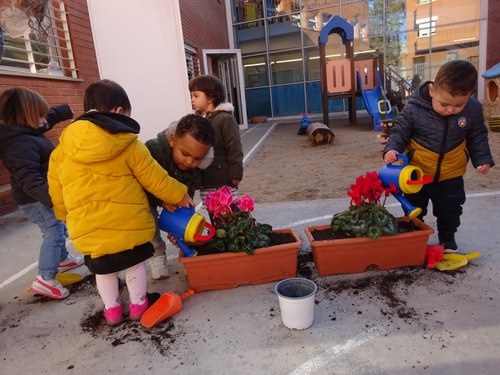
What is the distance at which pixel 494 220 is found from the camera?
122 inches

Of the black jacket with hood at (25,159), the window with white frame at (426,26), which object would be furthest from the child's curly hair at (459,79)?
the window with white frame at (426,26)

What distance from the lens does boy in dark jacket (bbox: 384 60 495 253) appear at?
7.30ft

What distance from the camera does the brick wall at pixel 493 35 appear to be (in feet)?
39.4

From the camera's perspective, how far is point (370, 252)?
7.80 feet

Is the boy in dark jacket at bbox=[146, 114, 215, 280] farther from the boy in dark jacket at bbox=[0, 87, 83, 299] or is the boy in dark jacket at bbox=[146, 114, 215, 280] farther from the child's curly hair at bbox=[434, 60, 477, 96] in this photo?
the child's curly hair at bbox=[434, 60, 477, 96]

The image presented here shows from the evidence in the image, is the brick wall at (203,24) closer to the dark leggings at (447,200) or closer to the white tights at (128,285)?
the dark leggings at (447,200)

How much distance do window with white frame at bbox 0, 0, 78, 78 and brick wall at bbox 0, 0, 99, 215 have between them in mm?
96

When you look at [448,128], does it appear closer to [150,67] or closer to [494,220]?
[494,220]

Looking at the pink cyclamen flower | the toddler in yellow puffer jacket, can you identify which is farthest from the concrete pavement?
the pink cyclamen flower

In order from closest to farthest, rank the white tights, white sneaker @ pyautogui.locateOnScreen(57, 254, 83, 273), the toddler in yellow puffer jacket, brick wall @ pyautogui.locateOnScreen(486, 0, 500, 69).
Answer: the toddler in yellow puffer jacket, the white tights, white sneaker @ pyautogui.locateOnScreen(57, 254, 83, 273), brick wall @ pyautogui.locateOnScreen(486, 0, 500, 69)

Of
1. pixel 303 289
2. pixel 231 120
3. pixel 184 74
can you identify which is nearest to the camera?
pixel 303 289

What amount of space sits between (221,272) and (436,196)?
1576 mm

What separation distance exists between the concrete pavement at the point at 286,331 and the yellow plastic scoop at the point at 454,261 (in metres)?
0.05

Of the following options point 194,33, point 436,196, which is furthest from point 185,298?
point 194,33
